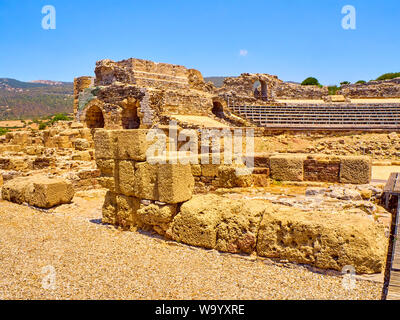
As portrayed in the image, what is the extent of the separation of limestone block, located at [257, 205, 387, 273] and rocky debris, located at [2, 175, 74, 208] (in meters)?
5.21

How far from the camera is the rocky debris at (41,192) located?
7.47 m

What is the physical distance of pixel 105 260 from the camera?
4793 millimetres

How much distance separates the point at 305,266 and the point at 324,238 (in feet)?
1.48

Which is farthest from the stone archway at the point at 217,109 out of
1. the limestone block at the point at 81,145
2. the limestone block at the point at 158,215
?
the limestone block at the point at 158,215

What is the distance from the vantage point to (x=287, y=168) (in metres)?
7.10

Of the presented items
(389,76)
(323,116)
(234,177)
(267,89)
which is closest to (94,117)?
(323,116)

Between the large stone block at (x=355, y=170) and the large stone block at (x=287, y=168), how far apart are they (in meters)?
0.83

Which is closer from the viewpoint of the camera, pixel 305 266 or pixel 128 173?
pixel 305 266

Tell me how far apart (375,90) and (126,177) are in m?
26.4

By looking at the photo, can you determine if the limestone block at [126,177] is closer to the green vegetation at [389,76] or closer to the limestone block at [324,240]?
the limestone block at [324,240]

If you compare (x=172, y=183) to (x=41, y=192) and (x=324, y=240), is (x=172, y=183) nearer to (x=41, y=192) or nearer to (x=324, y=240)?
(x=324, y=240)
